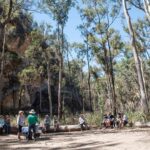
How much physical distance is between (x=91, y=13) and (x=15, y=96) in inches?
719

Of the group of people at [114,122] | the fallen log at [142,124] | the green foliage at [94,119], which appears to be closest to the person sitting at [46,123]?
the group of people at [114,122]

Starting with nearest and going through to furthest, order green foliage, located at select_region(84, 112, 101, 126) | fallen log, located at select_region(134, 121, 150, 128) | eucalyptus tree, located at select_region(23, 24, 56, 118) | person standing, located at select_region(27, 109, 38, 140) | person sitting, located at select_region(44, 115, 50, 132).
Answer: person standing, located at select_region(27, 109, 38, 140) < fallen log, located at select_region(134, 121, 150, 128) < person sitting, located at select_region(44, 115, 50, 132) < green foliage, located at select_region(84, 112, 101, 126) < eucalyptus tree, located at select_region(23, 24, 56, 118)

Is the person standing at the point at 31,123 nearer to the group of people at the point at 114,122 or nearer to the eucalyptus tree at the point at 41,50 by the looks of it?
the group of people at the point at 114,122

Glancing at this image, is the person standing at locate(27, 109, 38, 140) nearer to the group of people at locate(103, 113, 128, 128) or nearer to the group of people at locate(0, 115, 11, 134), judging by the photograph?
the group of people at locate(0, 115, 11, 134)

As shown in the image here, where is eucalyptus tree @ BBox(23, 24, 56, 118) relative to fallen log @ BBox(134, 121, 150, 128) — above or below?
above

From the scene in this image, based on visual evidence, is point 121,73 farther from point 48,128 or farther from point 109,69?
point 48,128

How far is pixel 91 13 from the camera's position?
44781 millimetres

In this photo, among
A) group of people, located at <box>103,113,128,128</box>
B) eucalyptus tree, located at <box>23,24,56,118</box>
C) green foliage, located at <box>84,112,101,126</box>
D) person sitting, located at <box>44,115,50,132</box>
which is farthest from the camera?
eucalyptus tree, located at <box>23,24,56,118</box>

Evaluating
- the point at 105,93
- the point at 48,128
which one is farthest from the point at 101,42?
the point at 105,93

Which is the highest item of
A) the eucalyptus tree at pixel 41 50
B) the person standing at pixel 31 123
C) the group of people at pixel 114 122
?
the eucalyptus tree at pixel 41 50

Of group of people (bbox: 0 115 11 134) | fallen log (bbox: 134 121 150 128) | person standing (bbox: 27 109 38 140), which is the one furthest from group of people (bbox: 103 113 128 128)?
person standing (bbox: 27 109 38 140)

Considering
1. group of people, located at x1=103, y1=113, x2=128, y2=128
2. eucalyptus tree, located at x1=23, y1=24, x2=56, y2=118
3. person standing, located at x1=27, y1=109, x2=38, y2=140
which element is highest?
eucalyptus tree, located at x1=23, y1=24, x2=56, y2=118

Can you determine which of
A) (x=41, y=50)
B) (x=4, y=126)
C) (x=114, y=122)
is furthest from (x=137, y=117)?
(x=41, y=50)

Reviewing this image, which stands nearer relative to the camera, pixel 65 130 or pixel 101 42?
pixel 65 130
